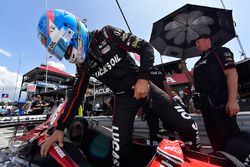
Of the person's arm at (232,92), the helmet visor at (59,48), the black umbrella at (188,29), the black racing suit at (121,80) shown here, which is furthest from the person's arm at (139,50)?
the black umbrella at (188,29)

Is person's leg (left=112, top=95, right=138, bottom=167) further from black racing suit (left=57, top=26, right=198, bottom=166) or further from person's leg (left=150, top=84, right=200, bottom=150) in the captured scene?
person's leg (left=150, top=84, right=200, bottom=150)

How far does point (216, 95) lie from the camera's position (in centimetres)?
179

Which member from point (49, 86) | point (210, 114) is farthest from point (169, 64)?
point (49, 86)

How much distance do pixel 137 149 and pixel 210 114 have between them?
0.83m

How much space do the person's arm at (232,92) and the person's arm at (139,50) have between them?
82 cm

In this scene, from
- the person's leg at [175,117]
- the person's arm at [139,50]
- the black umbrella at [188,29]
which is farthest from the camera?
the black umbrella at [188,29]

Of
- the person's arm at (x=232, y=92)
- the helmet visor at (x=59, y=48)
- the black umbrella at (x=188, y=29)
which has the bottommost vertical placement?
the person's arm at (x=232, y=92)

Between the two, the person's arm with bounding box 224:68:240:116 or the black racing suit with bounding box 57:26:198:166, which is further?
the person's arm with bounding box 224:68:240:116

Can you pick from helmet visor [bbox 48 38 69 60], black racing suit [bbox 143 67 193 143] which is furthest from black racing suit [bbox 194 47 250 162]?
helmet visor [bbox 48 38 69 60]

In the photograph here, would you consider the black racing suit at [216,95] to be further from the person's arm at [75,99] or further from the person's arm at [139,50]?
the person's arm at [75,99]

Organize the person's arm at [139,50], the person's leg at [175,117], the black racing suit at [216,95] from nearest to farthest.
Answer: the person's arm at [139,50] < the person's leg at [175,117] < the black racing suit at [216,95]

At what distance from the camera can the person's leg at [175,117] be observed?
4.66 feet

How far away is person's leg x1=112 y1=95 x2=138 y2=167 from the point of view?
1383 millimetres

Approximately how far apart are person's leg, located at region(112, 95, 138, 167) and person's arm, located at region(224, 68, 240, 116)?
83 centimetres
